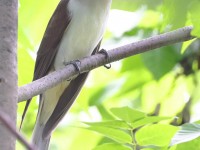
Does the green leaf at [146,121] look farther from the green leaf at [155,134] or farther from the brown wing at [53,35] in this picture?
the brown wing at [53,35]

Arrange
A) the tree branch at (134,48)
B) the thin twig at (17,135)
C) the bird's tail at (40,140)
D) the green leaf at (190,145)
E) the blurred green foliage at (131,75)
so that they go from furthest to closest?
the bird's tail at (40,140) < the blurred green foliage at (131,75) < the tree branch at (134,48) < the green leaf at (190,145) < the thin twig at (17,135)

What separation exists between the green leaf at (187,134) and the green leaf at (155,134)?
1.2 inches

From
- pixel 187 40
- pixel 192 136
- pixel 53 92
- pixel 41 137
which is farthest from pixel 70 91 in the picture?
pixel 192 136

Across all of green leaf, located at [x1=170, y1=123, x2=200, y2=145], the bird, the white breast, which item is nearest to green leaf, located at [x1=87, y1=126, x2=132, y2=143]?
green leaf, located at [x1=170, y1=123, x2=200, y2=145]

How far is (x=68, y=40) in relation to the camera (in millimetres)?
1961

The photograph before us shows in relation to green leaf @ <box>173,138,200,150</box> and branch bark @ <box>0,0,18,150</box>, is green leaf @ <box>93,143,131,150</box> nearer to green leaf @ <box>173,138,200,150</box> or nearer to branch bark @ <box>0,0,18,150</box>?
green leaf @ <box>173,138,200,150</box>

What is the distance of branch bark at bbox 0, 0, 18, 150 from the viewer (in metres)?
0.86

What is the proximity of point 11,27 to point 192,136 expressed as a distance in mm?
432

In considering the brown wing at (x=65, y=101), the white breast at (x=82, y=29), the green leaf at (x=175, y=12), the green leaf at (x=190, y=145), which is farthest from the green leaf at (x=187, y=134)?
the white breast at (x=82, y=29)

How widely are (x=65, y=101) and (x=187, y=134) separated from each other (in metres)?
1.07

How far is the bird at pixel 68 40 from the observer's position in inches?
74.8

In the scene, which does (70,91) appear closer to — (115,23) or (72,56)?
(72,56)

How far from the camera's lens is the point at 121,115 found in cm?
106

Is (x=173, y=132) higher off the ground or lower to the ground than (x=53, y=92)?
lower
